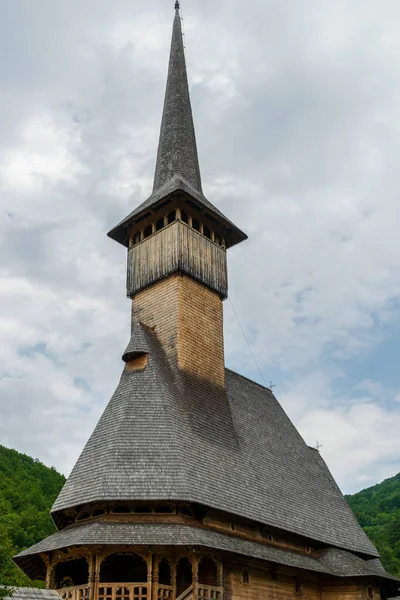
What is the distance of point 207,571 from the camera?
773 inches

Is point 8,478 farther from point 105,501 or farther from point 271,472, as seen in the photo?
point 105,501

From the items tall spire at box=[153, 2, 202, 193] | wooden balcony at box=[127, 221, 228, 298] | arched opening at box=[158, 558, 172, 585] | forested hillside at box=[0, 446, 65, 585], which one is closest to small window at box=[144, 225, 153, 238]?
wooden balcony at box=[127, 221, 228, 298]

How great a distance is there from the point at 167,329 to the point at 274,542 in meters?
8.09

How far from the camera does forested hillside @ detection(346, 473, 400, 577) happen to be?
178 ft

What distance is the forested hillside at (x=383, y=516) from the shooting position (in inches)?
2137

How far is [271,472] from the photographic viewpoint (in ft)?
81.8

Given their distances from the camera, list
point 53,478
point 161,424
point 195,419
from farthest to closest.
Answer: point 53,478
point 195,419
point 161,424

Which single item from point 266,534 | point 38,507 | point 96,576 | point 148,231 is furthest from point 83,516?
point 38,507

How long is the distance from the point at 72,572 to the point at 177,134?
1852 cm

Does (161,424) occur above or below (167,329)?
below

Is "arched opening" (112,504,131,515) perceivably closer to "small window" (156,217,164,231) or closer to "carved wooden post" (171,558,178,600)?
"carved wooden post" (171,558,178,600)

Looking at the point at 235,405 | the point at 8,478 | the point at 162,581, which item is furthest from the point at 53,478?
the point at 162,581

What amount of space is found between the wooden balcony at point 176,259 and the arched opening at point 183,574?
10135mm

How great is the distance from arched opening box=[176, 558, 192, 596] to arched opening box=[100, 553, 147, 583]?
1.08 m
